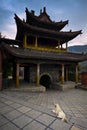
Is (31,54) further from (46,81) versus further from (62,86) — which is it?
(46,81)

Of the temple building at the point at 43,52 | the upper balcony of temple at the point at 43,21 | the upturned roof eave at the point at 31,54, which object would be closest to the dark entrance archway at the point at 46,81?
the temple building at the point at 43,52

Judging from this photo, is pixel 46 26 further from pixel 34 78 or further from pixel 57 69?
pixel 34 78

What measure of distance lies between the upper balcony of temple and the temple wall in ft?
17.4

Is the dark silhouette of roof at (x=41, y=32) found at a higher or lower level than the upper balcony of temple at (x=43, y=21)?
lower

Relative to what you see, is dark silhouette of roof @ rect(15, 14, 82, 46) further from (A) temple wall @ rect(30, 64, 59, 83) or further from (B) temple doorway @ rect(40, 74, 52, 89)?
(B) temple doorway @ rect(40, 74, 52, 89)

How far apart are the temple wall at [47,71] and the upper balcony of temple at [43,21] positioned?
5.29m

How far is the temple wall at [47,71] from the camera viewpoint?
1357 centimetres

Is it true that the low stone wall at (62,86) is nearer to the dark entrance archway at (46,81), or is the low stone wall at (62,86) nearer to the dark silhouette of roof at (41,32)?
the dark entrance archway at (46,81)

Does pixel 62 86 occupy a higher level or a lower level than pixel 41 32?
lower

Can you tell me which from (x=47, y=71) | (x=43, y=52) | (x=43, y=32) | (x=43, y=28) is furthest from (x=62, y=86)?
(x=43, y=28)

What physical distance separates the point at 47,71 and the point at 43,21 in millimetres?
6242

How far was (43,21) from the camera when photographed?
14648 mm

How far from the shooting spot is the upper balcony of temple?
14.2 m

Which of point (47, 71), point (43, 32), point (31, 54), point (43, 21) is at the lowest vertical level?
point (47, 71)
